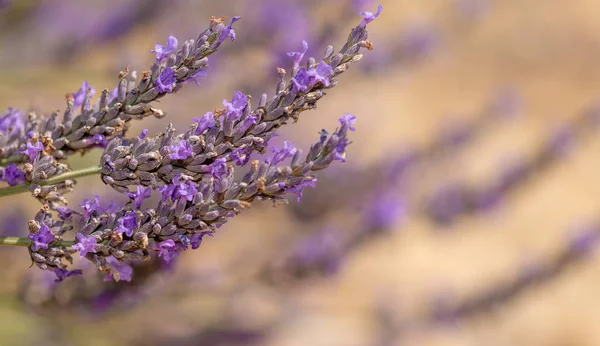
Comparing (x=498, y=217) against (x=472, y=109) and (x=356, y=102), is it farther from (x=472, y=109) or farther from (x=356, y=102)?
(x=472, y=109)

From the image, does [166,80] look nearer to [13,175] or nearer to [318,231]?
[13,175]

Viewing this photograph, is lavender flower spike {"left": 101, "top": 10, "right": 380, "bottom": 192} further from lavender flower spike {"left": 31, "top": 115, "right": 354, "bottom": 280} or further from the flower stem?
the flower stem

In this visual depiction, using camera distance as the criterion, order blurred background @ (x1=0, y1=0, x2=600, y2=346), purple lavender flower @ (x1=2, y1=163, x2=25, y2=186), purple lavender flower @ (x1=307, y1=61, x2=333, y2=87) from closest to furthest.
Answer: purple lavender flower @ (x1=307, y1=61, x2=333, y2=87), purple lavender flower @ (x1=2, y1=163, x2=25, y2=186), blurred background @ (x1=0, y1=0, x2=600, y2=346)

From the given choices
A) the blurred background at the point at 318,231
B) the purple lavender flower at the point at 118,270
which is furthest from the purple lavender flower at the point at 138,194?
the blurred background at the point at 318,231

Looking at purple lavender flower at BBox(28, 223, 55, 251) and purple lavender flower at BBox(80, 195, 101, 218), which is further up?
purple lavender flower at BBox(80, 195, 101, 218)

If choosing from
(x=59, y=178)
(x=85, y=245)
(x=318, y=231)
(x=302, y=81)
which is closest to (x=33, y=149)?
(x=59, y=178)

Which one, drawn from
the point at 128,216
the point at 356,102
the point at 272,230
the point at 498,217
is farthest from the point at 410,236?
the point at 128,216

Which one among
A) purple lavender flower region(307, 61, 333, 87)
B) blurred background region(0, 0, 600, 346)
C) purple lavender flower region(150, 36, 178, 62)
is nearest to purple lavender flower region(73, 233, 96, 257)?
purple lavender flower region(150, 36, 178, 62)
